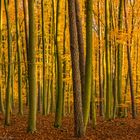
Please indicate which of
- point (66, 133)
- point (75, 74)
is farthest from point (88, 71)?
point (66, 133)

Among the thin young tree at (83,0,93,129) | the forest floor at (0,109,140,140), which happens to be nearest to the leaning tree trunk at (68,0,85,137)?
the thin young tree at (83,0,93,129)

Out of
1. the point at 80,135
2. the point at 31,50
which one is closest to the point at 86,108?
the point at 80,135

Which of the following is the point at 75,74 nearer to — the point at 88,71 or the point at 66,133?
the point at 88,71

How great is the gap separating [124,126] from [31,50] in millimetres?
6555

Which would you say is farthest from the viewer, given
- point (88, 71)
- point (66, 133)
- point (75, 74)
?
point (66, 133)

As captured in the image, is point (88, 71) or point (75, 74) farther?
point (88, 71)

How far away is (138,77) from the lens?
34.3 meters

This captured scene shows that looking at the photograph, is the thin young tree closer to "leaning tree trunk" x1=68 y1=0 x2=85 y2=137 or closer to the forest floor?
"leaning tree trunk" x1=68 y1=0 x2=85 y2=137

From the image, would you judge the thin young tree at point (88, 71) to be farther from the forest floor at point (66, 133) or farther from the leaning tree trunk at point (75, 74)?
the forest floor at point (66, 133)

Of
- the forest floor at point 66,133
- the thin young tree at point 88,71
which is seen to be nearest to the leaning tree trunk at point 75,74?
the thin young tree at point 88,71

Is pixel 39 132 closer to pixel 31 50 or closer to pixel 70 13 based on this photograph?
pixel 31 50

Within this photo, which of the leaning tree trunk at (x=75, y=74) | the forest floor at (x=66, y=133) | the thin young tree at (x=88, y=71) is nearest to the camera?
the leaning tree trunk at (x=75, y=74)

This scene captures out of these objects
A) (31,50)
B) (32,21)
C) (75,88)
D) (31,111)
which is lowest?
(31,111)

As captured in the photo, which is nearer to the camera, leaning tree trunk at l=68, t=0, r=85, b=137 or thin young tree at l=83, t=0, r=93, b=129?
leaning tree trunk at l=68, t=0, r=85, b=137
